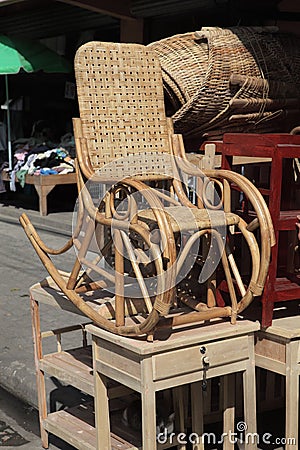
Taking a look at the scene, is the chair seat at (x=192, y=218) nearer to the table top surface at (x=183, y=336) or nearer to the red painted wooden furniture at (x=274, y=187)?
the red painted wooden furniture at (x=274, y=187)

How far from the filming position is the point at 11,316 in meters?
5.12

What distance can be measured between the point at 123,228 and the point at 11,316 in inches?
111

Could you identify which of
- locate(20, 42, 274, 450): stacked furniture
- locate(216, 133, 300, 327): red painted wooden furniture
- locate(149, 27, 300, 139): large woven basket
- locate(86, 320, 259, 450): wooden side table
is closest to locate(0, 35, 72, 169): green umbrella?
locate(149, 27, 300, 139): large woven basket

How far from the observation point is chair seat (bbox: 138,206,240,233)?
248 centimetres

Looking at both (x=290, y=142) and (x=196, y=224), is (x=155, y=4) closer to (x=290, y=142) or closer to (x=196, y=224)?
(x=290, y=142)

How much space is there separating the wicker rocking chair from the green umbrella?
5911 millimetres

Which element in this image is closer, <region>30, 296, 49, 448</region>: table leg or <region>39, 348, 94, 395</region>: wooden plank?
<region>39, 348, 94, 395</region>: wooden plank

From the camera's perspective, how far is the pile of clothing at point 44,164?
911 cm

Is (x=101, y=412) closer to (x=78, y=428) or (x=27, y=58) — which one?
(x=78, y=428)

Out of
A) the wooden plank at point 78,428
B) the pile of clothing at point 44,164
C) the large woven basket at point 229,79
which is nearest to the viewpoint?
the wooden plank at point 78,428

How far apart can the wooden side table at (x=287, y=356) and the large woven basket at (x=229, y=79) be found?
1857 mm

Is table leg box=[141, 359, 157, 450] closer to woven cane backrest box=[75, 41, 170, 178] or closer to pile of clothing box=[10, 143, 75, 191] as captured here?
woven cane backrest box=[75, 41, 170, 178]

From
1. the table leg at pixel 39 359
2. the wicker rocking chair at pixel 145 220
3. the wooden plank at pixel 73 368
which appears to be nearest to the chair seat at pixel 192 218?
the wicker rocking chair at pixel 145 220

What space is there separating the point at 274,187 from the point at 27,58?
7.18 meters
